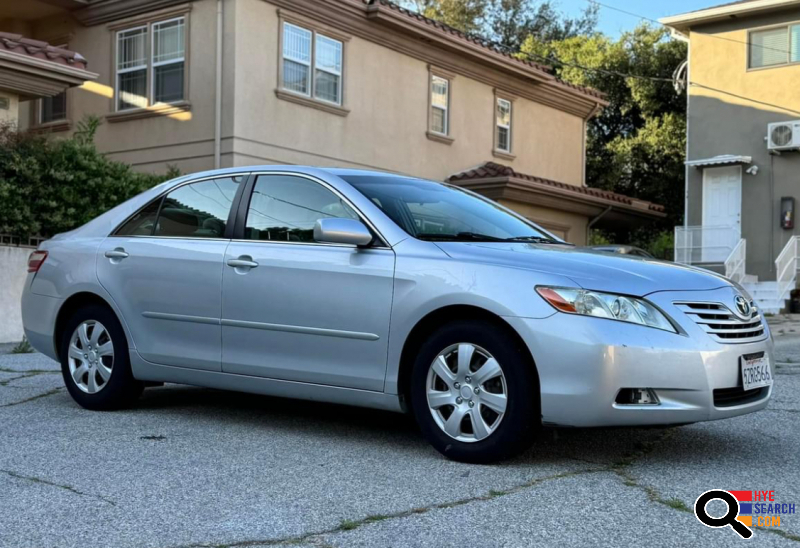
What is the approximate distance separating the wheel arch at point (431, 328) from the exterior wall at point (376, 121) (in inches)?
452

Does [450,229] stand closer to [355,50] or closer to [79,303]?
[79,303]

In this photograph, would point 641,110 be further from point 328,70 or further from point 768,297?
point 328,70

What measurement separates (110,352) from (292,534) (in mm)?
3154

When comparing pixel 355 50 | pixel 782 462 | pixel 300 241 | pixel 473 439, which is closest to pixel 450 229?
pixel 300 241

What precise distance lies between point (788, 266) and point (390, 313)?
17380 mm

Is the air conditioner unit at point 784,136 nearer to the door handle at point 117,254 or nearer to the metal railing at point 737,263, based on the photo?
the metal railing at point 737,263

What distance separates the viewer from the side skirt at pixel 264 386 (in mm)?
5133

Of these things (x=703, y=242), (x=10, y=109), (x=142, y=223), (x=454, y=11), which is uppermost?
(x=454, y=11)

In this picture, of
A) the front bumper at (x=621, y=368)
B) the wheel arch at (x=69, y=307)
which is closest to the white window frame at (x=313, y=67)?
the wheel arch at (x=69, y=307)

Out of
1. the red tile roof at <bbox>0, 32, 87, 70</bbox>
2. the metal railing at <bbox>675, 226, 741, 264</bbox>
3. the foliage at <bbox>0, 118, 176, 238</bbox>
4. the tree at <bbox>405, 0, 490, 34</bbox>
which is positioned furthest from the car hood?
the tree at <bbox>405, 0, 490, 34</bbox>

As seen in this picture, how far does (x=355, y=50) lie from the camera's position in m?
18.3

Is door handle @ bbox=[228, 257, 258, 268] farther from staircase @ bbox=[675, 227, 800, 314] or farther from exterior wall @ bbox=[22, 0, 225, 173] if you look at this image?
staircase @ bbox=[675, 227, 800, 314]

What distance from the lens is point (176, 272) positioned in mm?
5988

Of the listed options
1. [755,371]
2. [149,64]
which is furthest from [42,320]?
[149,64]
